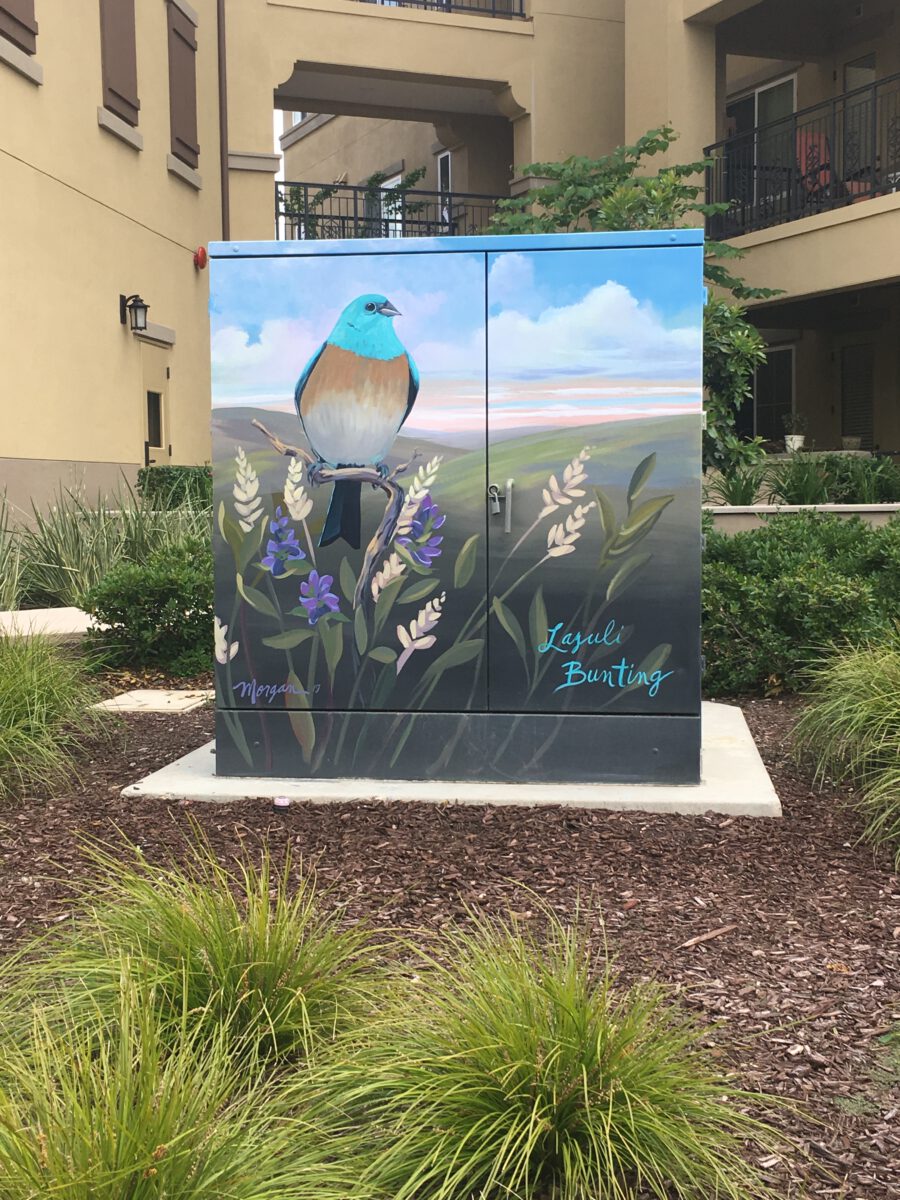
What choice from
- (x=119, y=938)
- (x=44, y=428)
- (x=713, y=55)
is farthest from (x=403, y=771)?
(x=713, y=55)

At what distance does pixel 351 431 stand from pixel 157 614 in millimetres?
3630

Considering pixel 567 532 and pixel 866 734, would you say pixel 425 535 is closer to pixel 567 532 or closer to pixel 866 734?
pixel 567 532

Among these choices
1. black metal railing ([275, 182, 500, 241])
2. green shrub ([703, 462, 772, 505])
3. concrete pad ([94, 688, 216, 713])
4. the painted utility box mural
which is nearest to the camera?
the painted utility box mural

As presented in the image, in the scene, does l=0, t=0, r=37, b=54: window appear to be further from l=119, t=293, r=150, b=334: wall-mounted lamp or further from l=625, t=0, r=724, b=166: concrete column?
l=625, t=0, r=724, b=166: concrete column

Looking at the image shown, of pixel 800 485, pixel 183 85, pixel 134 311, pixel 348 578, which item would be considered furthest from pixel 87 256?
pixel 348 578

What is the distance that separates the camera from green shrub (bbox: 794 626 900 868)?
15.2ft

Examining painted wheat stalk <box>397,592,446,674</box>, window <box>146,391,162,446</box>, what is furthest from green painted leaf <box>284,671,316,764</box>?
window <box>146,391,162,446</box>

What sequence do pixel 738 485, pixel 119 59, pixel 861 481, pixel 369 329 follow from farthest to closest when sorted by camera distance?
pixel 119 59, pixel 861 481, pixel 738 485, pixel 369 329

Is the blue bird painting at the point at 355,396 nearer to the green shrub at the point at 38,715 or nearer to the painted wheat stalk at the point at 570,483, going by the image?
the painted wheat stalk at the point at 570,483

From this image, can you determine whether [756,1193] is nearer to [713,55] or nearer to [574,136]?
[713,55]

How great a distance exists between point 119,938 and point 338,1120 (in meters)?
0.86

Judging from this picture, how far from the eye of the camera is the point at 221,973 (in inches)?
111

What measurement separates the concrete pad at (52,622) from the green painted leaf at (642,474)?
4.23m

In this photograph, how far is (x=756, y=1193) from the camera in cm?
229
